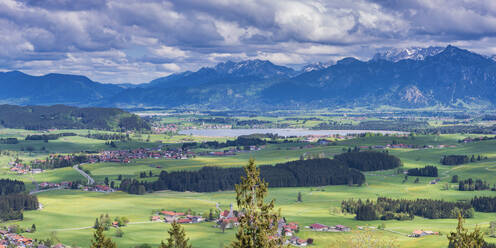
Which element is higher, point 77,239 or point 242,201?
point 242,201

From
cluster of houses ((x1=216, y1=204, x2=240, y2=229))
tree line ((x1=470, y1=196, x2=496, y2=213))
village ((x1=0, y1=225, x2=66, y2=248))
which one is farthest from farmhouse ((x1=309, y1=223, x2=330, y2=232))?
village ((x1=0, y1=225, x2=66, y2=248))

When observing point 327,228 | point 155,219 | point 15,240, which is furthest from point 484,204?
point 15,240

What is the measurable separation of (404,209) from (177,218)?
58.9 meters

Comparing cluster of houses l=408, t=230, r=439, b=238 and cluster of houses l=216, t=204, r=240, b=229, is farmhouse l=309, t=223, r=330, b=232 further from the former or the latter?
cluster of houses l=408, t=230, r=439, b=238

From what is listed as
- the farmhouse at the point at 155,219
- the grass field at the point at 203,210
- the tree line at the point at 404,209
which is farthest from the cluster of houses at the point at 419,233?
the farmhouse at the point at 155,219

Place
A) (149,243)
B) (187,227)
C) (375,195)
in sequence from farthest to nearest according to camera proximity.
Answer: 1. (375,195)
2. (187,227)
3. (149,243)

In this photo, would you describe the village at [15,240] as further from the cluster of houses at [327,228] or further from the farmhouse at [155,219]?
the cluster of houses at [327,228]

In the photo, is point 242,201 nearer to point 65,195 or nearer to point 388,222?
point 388,222

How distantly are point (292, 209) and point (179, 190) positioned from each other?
175 feet

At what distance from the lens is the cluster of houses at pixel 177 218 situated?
470 ft

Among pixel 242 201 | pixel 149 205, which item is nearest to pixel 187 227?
pixel 149 205

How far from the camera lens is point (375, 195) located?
179750 mm

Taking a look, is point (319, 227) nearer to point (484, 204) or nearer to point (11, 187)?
point (484, 204)

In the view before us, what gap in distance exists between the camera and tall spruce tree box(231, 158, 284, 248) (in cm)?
4078
